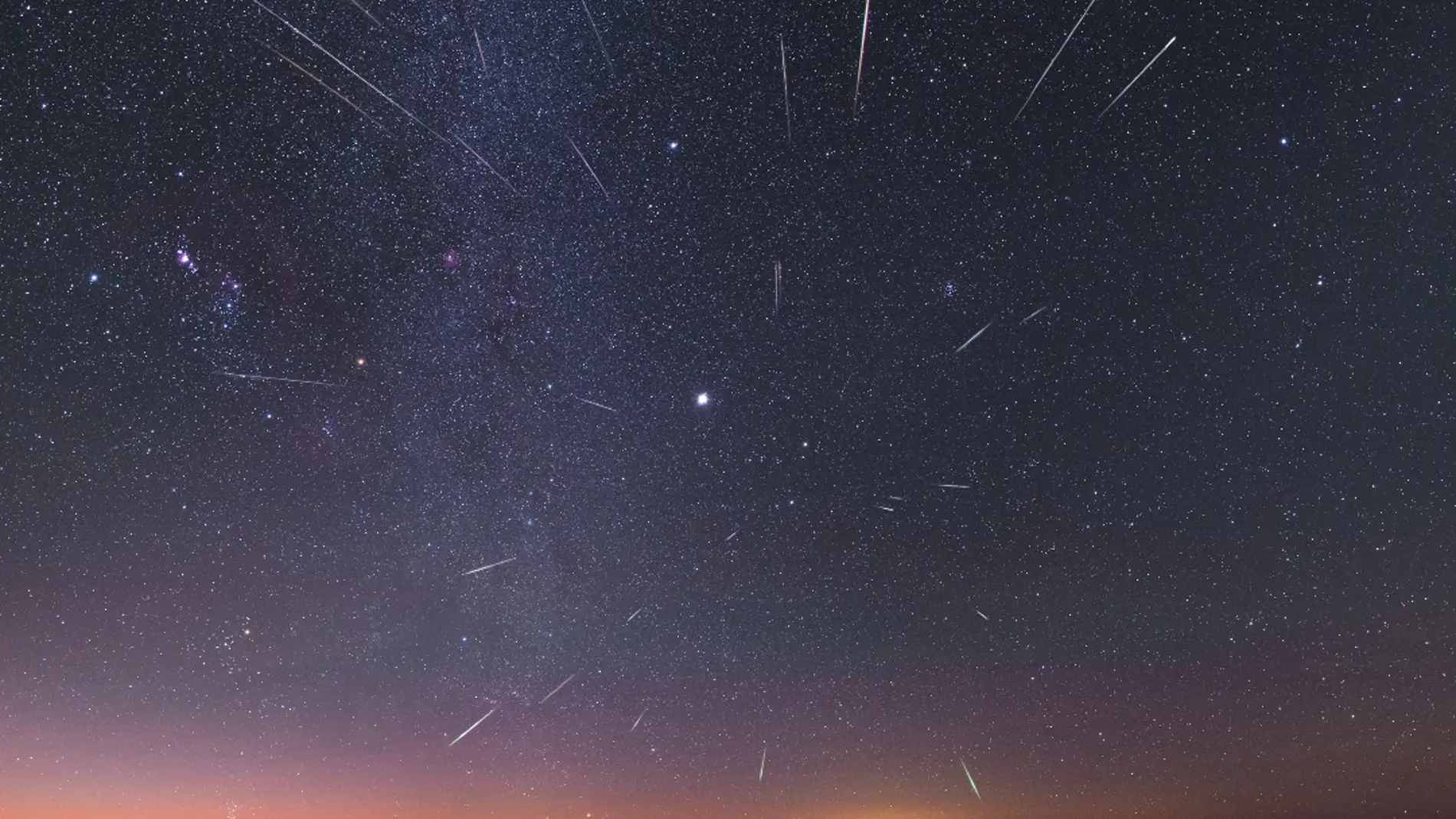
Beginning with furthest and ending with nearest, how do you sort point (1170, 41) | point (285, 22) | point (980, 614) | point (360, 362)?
point (980, 614) → point (360, 362) → point (1170, 41) → point (285, 22)

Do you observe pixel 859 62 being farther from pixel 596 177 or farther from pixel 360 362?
pixel 360 362

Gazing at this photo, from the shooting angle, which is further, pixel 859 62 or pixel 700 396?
pixel 700 396

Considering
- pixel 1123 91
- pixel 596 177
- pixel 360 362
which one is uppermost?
pixel 1123 91

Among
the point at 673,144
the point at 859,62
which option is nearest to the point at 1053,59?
the point at 859,62

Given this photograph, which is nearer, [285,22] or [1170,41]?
[285,22]

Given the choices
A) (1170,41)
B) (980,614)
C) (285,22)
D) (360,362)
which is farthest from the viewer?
(980,614)

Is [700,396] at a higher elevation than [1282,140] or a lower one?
lower

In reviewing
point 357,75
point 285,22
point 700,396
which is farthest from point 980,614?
point 285,22

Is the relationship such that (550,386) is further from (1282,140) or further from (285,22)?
(1282,140)

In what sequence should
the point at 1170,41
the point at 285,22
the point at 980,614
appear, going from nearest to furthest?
the point at 285,22, the point at 1170,41, the point at 980,614

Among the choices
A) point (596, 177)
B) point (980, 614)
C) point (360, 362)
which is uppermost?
point (596, 177)
